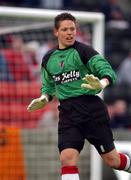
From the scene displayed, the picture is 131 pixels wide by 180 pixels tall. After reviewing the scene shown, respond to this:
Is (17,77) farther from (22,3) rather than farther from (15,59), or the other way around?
(22,3)

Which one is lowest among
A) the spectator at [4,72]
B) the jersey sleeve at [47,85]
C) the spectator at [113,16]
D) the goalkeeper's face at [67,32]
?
the jersey sleeve at [47,85]

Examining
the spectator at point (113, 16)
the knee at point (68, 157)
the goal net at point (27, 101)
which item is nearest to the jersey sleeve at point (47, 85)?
the knee at point (68, 157)

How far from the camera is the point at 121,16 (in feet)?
46.8

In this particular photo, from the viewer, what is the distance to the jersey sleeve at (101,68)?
7.04 m

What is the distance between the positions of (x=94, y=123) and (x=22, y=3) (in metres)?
6.68

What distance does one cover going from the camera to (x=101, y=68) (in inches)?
279

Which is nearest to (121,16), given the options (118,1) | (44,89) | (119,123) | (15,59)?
(118,1)

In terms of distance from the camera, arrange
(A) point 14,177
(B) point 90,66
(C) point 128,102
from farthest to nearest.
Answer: (C) point 128,102
(A) point 14,177
(B) point 90,66

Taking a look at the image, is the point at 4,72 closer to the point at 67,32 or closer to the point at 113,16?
the point at 67,32

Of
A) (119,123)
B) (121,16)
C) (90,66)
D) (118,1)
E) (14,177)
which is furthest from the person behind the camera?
(118,1)

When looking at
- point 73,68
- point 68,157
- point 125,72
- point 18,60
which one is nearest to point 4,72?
point 18,60

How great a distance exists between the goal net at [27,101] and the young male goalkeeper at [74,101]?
106 inches

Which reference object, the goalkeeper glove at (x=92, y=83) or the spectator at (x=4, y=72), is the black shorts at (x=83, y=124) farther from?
the spectator at (x=4, y=72)

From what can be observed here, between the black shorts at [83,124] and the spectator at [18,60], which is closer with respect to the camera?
the black shorts at [83,124]
